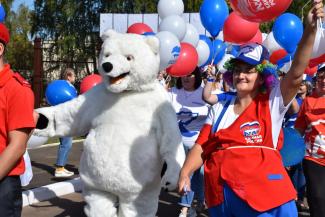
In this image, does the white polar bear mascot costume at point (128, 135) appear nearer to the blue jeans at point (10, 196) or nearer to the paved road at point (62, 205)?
the blue jeans at point (10, 196)

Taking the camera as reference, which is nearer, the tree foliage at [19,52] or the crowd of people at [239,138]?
the crowd of people at [239,138]

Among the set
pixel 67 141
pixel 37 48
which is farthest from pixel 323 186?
pixel 37 48

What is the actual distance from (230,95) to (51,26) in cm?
2156

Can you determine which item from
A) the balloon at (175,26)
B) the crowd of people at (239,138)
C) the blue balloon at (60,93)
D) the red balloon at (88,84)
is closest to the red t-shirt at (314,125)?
the crowd of people at (239,138)

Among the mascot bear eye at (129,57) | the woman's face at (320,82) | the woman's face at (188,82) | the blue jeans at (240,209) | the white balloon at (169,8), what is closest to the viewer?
the blue jeans at (240,209)

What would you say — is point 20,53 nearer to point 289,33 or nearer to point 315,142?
point 289,33

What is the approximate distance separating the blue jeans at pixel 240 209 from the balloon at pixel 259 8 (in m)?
1.24

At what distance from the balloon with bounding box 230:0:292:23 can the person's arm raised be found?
745 millimetres

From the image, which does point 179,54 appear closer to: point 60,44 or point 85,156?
point 85,156

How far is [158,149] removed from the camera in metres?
4.01

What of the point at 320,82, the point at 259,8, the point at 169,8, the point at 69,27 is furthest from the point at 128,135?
the point at 69,27

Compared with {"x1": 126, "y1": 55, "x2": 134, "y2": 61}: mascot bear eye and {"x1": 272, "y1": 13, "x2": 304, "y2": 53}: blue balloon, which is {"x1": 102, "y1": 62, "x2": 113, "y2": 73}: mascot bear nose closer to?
{"x1": 126, "y1": 55, "x2": 134, "y2": 61}: mascot bear eye

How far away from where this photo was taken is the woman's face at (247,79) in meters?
3.18

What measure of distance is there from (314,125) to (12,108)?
286cm
